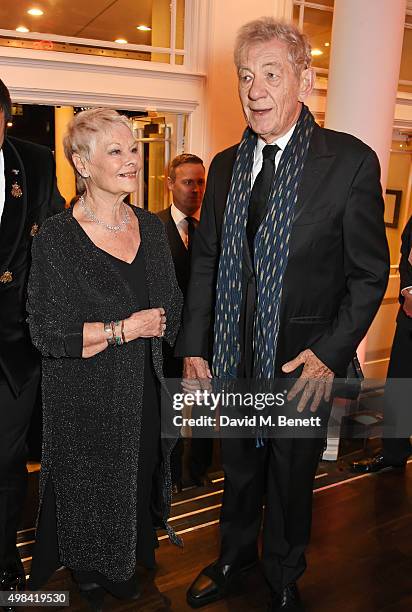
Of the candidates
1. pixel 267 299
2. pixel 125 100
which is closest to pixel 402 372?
pixel 267 299

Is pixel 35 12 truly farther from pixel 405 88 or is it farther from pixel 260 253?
pixel 405 88

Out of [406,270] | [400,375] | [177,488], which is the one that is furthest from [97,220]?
[400,375]

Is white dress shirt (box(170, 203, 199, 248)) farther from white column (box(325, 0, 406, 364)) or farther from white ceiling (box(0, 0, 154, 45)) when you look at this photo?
white ceiling (box(0, 0, 154, 45))

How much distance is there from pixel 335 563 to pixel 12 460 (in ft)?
4.39

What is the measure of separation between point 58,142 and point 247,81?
7.74 feet

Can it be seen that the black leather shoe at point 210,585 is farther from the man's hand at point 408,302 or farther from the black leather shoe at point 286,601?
the man's hand at point 408,302

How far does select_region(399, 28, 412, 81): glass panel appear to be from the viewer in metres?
4.63

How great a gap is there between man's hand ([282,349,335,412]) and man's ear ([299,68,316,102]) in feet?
2.62

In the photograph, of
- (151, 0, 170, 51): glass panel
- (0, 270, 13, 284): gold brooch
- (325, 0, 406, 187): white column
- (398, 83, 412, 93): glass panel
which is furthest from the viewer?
(398, 83, 412, 93): glass panel

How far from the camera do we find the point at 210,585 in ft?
7.07

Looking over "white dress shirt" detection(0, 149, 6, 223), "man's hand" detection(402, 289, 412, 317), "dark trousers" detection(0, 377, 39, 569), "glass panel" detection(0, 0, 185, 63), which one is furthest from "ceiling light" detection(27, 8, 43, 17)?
"man's hand" detection(402, 289, 412, 317)

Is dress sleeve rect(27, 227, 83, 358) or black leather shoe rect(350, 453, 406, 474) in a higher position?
dress sleeve rect(27, 227, 83, 358)

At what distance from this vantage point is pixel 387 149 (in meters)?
3.54

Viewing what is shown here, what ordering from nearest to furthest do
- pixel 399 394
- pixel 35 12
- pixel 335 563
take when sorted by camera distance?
pixel 335 563 < pixel 35 12 < pixel 399 394
